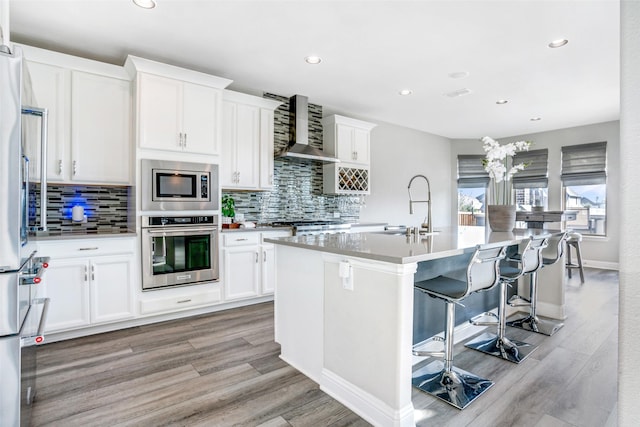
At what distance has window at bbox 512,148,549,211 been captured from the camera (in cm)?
702

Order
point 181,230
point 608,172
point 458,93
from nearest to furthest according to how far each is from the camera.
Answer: point 181,230 → point 458,93 → point 608,172

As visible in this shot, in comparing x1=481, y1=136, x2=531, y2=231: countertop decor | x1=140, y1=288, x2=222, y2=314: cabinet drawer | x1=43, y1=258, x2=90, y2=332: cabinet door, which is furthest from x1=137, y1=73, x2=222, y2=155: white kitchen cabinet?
x1=481, y1=136, x2=531, y2=231: countertop decor

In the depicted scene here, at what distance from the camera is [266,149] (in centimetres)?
447

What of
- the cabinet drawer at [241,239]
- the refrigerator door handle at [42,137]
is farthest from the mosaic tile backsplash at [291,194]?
the refrigerator door handle at [42,137]

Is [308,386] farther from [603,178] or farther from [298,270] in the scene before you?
[603,178]

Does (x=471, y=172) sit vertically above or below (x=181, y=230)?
above

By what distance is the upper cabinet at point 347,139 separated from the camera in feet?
17.2

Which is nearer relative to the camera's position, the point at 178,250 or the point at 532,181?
the point at 178,250

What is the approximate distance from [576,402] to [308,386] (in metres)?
1.61

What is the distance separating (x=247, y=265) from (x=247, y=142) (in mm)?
1530

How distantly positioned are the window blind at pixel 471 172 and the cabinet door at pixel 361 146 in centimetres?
335

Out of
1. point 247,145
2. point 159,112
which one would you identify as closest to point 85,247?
point 159,112

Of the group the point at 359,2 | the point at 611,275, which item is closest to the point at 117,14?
the point at 359,2

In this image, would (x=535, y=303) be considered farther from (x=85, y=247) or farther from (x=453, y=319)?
(x=85, y=247)
